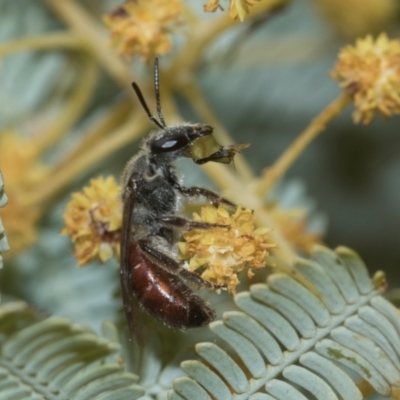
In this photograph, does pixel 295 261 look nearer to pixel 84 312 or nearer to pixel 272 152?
pixel 84 312

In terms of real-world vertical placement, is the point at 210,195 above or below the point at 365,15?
below

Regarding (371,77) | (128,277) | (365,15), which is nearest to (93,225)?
(128,277)

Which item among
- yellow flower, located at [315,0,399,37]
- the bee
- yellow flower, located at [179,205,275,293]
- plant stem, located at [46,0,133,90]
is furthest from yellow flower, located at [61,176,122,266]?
yellow flower, located at [315,0,399,37]

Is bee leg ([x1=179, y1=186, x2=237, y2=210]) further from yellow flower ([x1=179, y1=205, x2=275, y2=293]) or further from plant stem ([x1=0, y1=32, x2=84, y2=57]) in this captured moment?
plant stem ([x1=0, y1=32, x2=84, y2=57])

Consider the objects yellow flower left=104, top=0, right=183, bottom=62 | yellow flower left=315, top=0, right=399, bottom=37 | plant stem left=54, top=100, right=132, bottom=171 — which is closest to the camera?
yellow flower left=104, top=0, right=183, bottom=62

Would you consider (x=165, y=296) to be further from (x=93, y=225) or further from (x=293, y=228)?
(x=293, y=228)

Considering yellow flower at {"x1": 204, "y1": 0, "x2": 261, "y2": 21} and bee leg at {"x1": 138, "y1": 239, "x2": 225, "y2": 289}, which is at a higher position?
yellow flower at {"x1": 204, "y1": 0, "x2": 261, "y2": 21}

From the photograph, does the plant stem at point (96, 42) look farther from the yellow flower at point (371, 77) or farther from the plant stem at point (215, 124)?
the yellow flower at point (371, 77)

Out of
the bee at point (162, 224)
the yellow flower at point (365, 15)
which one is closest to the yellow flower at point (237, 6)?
the bee at point (162, 224)
